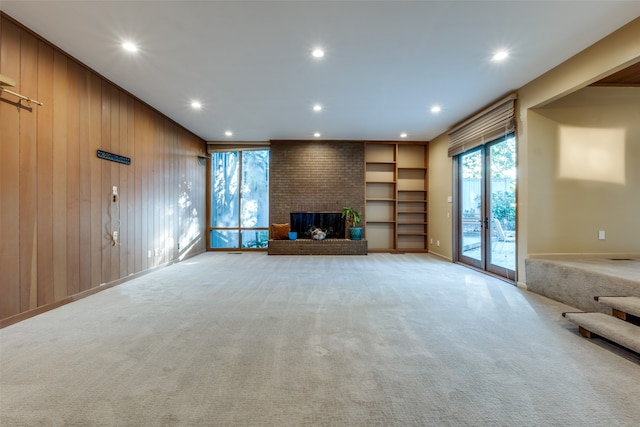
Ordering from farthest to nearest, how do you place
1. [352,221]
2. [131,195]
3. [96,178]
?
[352,221]
[131,195]
[96,178]

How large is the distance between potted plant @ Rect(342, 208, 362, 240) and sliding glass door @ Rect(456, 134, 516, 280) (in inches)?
92.2

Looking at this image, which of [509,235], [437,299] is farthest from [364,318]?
[509,235]

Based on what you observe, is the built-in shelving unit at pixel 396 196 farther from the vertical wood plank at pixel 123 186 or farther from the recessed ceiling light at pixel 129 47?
the recessed ceiling light at pixel 129 47

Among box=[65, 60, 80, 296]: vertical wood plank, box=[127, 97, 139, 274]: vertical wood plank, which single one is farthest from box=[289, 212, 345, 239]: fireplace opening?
box=[65, 60, 80, 296]: vertical wood plank

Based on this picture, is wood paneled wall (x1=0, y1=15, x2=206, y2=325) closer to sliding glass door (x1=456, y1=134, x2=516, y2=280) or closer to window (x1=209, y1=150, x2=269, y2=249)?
window (x1=209, y1=150, x2=269, y2=249)

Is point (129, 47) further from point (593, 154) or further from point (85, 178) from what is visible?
point (593, 154)

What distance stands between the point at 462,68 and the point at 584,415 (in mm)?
3611

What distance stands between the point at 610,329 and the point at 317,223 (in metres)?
5.82

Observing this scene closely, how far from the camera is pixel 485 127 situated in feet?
15.6

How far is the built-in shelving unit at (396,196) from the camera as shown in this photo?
24.4 ft

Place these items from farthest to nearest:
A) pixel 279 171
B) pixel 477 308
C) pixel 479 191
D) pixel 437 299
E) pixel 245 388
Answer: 1. pixel 279 171
2. pixel 479 191
3. pixel 437 299
4. pixel 477 308
5. pixel 245 388

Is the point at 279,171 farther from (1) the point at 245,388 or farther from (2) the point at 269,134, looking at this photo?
(1) the point at 245,388

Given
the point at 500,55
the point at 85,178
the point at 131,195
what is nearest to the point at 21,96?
the point at 85,178

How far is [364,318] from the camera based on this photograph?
2.77 meters
